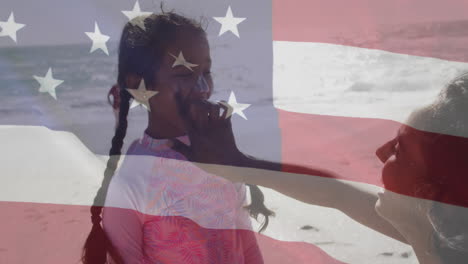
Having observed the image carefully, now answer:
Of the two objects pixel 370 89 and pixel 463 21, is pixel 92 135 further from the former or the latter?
pixel 463 21

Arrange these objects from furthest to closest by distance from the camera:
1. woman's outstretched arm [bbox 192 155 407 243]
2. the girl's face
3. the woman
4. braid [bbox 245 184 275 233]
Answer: braid [bbox 245 184 275 233]
the girl's face
woman's outstretched arm [bbox 192 155 407 243]
the woman

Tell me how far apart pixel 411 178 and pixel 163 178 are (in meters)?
0.54

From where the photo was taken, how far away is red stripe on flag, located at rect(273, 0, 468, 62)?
1.13m

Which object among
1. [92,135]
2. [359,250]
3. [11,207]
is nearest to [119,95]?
[92,135]

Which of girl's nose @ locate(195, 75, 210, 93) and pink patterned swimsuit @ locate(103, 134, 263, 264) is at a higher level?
girl's nose @ locate(195, 75, 210, 93)

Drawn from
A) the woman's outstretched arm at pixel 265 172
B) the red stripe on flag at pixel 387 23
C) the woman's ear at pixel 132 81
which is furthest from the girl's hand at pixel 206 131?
the red stripe on flag at pixel 387 23

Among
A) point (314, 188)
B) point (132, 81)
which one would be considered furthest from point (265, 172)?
point (132, 81)

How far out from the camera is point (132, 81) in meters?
1.18

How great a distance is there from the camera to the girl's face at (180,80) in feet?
3.73

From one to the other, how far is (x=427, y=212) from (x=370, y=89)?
333 mm

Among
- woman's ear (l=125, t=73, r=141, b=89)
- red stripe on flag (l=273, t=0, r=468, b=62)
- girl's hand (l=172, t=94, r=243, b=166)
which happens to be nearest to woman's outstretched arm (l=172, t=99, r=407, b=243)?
girl's hand (l=172, t=94, r=243, b=166)

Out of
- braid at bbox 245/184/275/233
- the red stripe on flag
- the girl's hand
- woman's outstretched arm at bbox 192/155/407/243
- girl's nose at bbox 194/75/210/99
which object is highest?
the red stripe on flag

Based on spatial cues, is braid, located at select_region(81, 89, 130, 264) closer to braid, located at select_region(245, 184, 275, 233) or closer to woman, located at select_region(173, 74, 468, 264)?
woman, located at select_region(173, 74, 468, 264)

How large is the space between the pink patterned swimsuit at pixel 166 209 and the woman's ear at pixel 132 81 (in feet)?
Answer: 0.40
